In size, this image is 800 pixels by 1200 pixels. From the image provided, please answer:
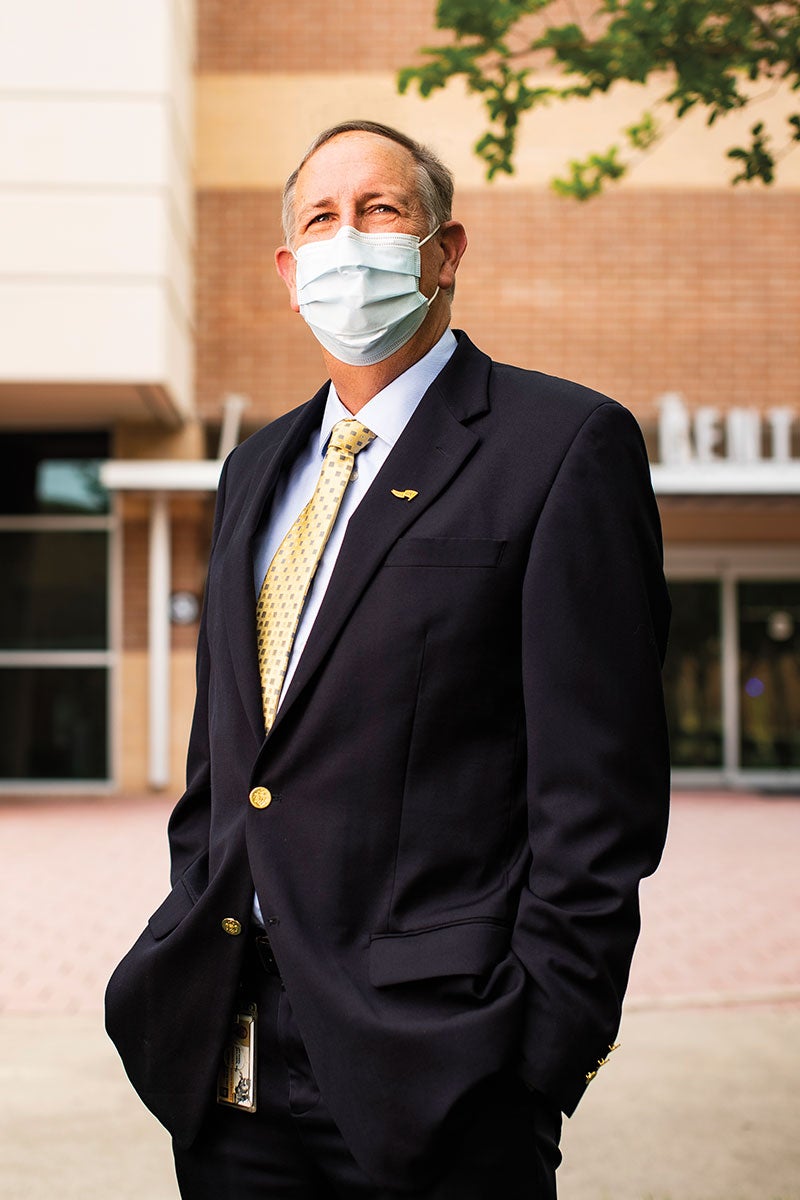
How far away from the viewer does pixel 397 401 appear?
6.67ft

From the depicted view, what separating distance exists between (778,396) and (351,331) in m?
14.5

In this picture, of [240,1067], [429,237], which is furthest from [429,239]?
[240,1067]

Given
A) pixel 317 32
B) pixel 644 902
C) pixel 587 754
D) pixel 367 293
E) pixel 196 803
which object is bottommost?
pixel 644 902

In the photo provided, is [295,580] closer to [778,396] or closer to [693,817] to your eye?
[693,817]

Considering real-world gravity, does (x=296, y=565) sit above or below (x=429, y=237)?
below

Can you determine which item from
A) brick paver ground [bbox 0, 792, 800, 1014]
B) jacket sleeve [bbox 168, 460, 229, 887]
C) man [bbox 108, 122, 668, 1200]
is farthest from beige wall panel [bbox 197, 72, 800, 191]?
man [bbox 108, 122, 668, 1200]

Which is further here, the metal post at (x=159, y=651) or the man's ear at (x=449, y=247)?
the metal post at (x=159, y=651)

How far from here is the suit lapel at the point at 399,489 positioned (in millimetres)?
1801

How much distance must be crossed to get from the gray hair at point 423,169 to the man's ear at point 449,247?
0.02 m

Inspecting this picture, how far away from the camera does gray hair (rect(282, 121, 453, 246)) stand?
202cm

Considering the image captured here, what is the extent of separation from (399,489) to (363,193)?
0.50 metres

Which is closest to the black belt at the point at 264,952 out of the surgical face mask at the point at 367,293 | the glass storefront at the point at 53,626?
the surgical face mask at the point at 367,293

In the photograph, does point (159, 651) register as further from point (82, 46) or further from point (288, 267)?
point (288, 267)

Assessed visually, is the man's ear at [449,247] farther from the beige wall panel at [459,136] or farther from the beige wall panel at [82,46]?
the beige wall panel at [459,136]
